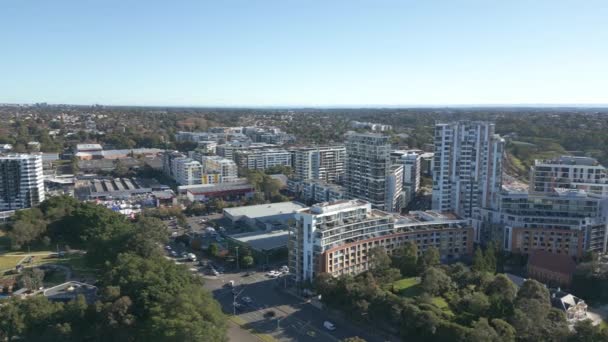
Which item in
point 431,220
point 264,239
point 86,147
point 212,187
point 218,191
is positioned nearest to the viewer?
point 431,220

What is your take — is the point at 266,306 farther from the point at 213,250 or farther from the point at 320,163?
the point at 320,163

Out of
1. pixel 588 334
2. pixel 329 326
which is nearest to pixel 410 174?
pixel 329 326

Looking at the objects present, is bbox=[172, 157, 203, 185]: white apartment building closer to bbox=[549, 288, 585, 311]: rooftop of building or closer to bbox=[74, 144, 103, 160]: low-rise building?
bbox=[74, 144, 103, 160]: low-rise building

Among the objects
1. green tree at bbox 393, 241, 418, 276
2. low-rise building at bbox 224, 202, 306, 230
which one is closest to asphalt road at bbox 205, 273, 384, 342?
green tree at bbox 393, 241, 418, 276

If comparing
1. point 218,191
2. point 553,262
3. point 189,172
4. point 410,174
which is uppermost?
point 410,174

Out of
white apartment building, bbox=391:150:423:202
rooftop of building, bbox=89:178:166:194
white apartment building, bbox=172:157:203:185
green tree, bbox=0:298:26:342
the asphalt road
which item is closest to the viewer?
green tree, bbox=0:298:26:342

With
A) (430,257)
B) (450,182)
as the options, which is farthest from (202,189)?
(430,257)

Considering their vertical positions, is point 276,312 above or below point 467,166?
below
